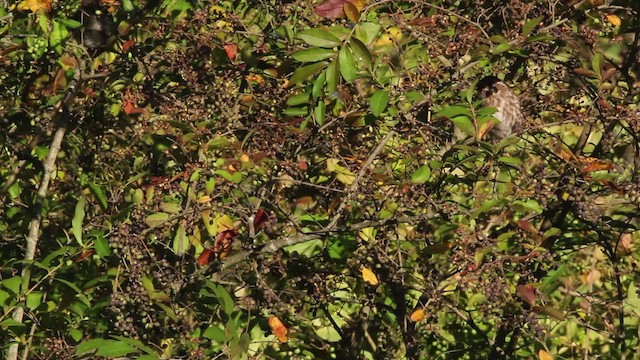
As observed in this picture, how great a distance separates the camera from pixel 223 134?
3043 mm

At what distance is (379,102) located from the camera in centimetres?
271

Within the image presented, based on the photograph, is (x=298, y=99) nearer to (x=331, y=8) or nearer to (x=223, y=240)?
(x=331, y=8)

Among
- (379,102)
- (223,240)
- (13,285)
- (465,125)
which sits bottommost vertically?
(223,240)

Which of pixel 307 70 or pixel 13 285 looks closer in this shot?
pixel 307 70

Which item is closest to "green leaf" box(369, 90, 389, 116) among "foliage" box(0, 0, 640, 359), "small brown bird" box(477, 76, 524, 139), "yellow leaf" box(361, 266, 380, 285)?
"foliage" box(0, 0, 640, 359)

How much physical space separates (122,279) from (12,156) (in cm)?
59

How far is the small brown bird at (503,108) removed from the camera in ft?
10.1

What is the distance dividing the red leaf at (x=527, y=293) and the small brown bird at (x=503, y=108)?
0.48m

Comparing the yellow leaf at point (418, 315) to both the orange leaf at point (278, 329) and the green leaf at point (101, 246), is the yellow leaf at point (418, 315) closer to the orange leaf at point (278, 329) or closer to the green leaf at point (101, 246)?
the orange leaf at point (278, 329)

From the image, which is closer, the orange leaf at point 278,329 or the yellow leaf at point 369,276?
the orange leaf at point 278,329

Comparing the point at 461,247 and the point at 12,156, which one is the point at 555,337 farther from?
the point at 12,156

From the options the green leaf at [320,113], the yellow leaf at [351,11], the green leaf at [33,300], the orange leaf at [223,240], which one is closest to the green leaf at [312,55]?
the yellow leaf at [351,11]

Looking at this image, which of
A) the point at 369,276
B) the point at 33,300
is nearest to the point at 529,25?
the point at 369,276

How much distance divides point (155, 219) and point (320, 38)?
29.2 inches
